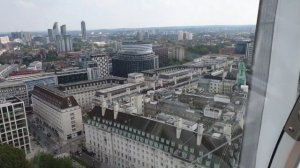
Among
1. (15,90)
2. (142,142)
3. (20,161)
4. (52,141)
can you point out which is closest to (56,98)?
(52,141)

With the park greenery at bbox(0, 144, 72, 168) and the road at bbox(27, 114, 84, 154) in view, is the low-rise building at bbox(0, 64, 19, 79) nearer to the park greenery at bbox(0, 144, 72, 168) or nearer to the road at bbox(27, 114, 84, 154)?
the road at bbox(27, 114, 84, 154)

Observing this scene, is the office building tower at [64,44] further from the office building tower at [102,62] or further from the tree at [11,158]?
the tree at [11,158]

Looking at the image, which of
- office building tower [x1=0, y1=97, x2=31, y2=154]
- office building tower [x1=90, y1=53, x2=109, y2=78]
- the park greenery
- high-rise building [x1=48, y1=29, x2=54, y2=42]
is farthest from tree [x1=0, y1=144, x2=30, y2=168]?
high-rise building [x1=48, y1=29, x2=54, y2=42]

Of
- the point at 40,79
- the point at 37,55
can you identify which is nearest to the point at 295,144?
the point at 40,79

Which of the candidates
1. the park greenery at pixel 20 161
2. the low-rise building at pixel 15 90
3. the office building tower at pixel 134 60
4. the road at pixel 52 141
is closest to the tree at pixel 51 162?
the park greenery at pixel 20 161

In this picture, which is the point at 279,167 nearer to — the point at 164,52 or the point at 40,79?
the point at 40,79
